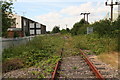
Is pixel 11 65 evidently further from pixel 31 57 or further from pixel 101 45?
pixel 101 45

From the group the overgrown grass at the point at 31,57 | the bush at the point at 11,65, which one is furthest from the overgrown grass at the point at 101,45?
the bush at the point at 11,65

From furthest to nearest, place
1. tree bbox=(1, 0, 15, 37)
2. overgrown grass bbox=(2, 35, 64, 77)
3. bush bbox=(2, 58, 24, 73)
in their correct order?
1. tree bbox=(1, 0, 15, 37)
2. overgrown grass bbox=(2, 35, 64, 77)
3. bush bbox=(2, 58, 24, 73)

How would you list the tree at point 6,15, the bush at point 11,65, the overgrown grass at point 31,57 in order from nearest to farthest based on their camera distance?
the bush at point 11,65 → the overgrown grass at point 31,57 → the tree at point 6,15

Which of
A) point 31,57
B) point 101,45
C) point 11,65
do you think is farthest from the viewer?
point 101,45

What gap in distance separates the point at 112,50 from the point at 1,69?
24.7ft

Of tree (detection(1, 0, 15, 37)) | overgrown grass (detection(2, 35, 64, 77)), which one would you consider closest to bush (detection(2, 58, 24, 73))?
overgrown grass (detection(2, 35, 64, 77))

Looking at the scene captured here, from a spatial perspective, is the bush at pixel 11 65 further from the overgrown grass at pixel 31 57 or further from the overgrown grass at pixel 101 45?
→ the overgrown grass at pixel 101 45

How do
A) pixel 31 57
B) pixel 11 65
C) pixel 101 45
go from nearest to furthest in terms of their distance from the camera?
pixel 11 65, pixel 31 57, pixel 101 45

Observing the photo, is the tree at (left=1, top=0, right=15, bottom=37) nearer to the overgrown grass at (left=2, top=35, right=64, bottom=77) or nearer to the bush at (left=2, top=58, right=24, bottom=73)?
the overgrown grass at (left=2, top=35, right=64, bottom=77)

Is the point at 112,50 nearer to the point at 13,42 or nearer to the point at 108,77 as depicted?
the point at 108,77

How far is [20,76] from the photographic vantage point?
6660 millimetres

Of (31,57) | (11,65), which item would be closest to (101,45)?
(31,57)

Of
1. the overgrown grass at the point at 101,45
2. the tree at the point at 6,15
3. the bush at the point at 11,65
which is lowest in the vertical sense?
the bush at the point at 11,65

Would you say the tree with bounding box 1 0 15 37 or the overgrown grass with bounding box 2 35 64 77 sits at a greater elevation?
the tree with bounding box 1 0 15 37
